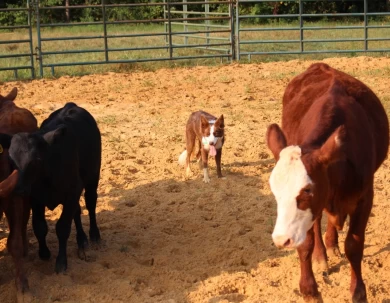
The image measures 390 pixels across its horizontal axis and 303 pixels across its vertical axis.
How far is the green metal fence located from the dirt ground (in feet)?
13.8

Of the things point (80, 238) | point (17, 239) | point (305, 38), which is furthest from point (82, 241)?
point (305, 38)

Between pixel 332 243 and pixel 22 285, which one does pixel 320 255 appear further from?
pixel 22 285

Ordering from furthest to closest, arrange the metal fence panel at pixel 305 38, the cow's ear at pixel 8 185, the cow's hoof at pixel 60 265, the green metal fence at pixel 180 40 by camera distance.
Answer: the metal fence panel at pixel 305 38, the green metal fence at pixel 180 40, the cow's hoof at pixel 60 265, the cow's ear at pixel 8 185

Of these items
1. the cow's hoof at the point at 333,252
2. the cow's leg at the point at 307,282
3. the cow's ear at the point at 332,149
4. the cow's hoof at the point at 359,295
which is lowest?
the cow's hoof at the point at 333,252

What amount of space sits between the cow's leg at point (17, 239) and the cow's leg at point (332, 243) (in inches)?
97.7

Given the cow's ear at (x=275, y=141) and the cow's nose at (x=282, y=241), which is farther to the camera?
the cow's ear at (x=275, y=141)

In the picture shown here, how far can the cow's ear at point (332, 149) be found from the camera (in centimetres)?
410

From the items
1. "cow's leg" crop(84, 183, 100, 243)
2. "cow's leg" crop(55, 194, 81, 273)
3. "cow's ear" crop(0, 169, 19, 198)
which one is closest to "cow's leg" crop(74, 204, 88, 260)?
"cow's leg" crop(84, 183, 100, 243)

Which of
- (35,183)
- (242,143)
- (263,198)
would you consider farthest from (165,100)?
(35,183)

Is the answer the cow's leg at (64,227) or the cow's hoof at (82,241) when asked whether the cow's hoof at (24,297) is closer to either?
the cow's leg at (64,227)

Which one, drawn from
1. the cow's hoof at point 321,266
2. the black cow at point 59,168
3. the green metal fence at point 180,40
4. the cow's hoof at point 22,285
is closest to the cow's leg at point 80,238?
the black cow at point 59,168

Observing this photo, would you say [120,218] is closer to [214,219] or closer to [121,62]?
[214,219]

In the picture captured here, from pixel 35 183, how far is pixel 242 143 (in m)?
4.55

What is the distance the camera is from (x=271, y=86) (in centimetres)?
1374
